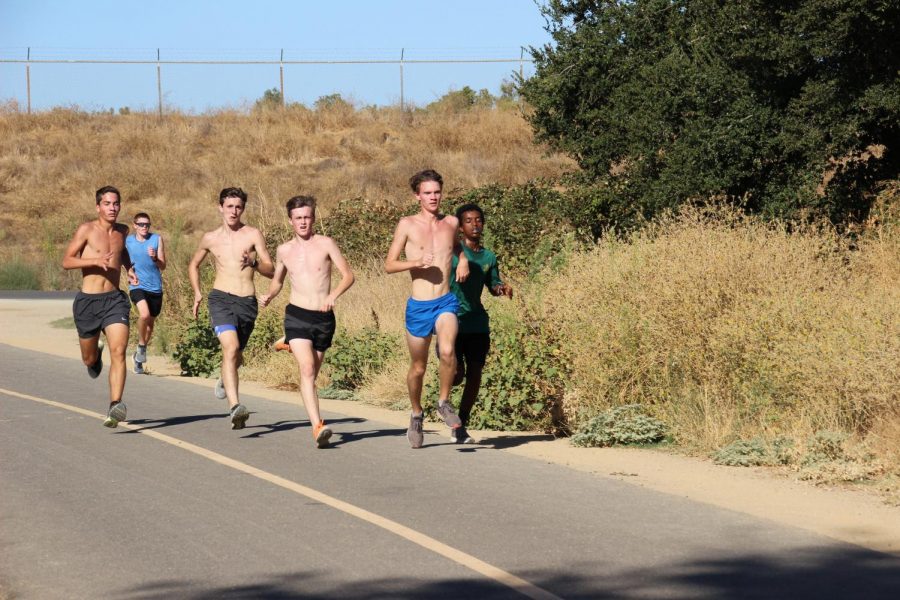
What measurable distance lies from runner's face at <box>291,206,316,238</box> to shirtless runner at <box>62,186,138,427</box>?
1.93 m

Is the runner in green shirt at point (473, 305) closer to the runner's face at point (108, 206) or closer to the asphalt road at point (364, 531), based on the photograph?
the asphalt road at point (364, 531)

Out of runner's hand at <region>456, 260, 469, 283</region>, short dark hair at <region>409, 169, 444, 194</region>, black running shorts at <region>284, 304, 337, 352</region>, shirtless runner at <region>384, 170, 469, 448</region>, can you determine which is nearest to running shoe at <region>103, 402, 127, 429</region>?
black running shorts at <region>284, 304, 337, 352</region>

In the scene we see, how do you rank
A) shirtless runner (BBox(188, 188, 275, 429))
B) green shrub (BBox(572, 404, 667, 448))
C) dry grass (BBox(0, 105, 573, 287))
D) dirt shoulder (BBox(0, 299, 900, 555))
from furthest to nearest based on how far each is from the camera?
dry grass (BBox(0, 105, 573, 287)) → shirtless runner (BBox(188, 188, 275, 429)) → green shrub (BBox(572, 404, 667, 448)) → dirt shoulder (BBox(0, 299, 900, 555))

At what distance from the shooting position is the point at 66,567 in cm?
695

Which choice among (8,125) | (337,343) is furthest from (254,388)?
(8,125)

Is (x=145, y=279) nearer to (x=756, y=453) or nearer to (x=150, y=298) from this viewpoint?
(x=150, y=298)

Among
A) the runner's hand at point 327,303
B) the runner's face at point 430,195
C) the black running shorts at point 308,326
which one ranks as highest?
the runner's face at point 430,195

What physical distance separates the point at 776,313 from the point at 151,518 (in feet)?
19.0

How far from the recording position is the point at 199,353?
697 inches

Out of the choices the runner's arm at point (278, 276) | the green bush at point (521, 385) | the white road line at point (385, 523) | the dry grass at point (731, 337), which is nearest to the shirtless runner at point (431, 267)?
the runner's arm at point (278, 276)

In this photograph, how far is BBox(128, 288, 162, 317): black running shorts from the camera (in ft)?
58.0

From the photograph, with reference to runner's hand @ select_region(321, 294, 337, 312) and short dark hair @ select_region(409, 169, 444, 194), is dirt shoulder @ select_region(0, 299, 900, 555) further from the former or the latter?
short dark hair @ select_region(409, 169, 444, 194)

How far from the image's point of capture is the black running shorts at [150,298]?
17.7 meters

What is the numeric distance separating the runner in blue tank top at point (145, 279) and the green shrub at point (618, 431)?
799cm
